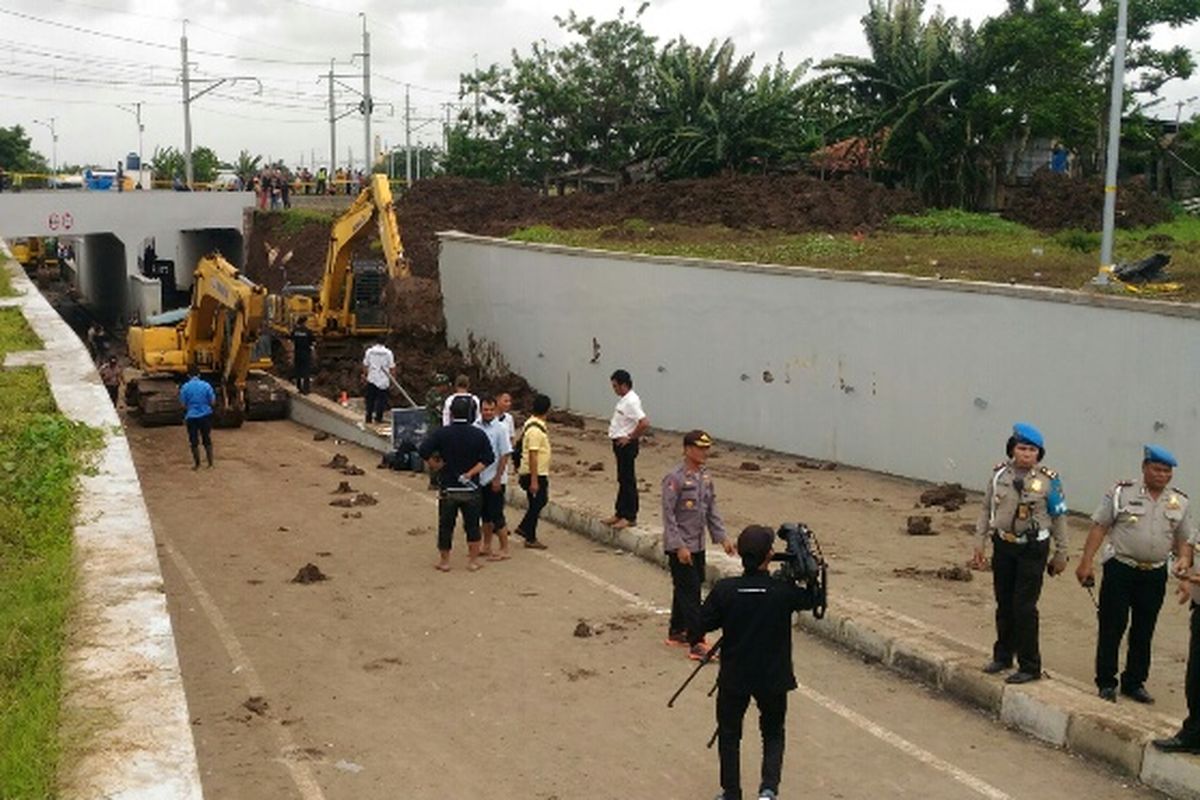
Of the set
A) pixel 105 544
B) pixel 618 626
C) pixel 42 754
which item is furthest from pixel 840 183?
pixel 42 754

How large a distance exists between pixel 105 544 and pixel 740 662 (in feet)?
13.4

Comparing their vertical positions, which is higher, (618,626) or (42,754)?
(42,754)

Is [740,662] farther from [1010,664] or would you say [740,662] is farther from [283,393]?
[283,393]

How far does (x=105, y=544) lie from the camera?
8.10 meters

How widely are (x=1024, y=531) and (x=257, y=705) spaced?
4.80 m

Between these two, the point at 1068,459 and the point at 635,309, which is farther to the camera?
the point at 635,309

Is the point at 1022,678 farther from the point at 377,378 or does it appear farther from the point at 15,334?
the point at 377,378

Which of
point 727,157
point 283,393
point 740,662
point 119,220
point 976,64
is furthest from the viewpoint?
point 119,220

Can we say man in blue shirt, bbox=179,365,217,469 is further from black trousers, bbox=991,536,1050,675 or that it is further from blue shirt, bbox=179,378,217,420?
black trousers, bbox=991,536,1050,675

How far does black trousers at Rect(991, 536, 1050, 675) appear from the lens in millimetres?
8055

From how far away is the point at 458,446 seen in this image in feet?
37.8

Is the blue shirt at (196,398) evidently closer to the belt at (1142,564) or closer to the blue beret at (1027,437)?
the blue beret at (1027,437)

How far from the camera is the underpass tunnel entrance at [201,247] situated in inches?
1893

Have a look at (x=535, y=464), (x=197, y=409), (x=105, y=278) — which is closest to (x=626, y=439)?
(x=535, y=464)
